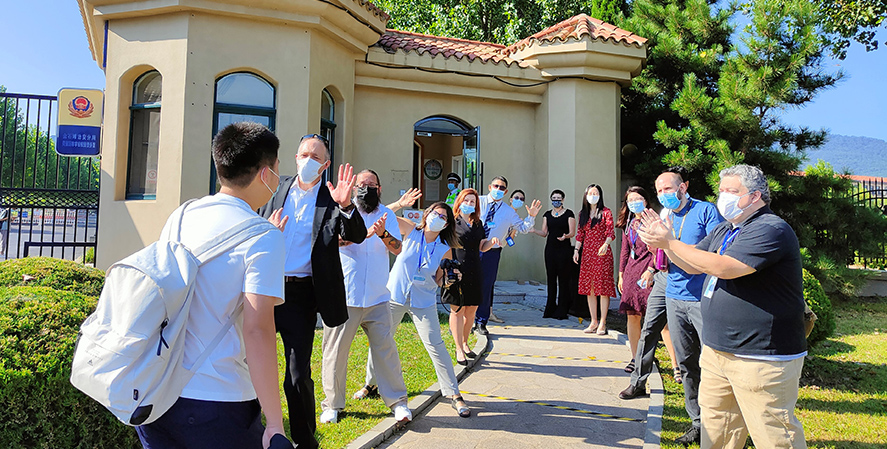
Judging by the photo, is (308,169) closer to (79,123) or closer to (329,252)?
(329,252)

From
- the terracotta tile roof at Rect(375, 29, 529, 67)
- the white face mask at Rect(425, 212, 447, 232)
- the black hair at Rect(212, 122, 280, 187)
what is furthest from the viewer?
the terracotta tile roof at Rect(375, 29, 529, 67)

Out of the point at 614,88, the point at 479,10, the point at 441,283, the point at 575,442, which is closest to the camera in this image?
the point at 575,442

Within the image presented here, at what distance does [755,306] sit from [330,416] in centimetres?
303

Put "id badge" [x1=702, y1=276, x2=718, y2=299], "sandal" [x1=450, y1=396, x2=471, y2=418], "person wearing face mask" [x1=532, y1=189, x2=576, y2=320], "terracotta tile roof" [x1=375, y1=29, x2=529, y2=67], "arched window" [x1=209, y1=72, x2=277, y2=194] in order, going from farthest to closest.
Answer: "terracotta tile roof" [x1=375, y1=29, x2=529, y2=67] → "arched window" [x1=209, y1=72, x2=277, y2=194] → "person wearing face mask" [x1=532, y1=189, x2=576, y2=320] → "sandal" [x1=450, y1=396, x2=471, y2=418] → "id badge" [x1=702, y1=276, x2=718, y2=299]

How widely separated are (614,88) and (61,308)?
415 inches

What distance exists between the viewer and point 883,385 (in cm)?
632

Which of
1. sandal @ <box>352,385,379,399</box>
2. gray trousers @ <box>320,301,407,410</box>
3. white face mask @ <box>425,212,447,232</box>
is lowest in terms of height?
sandal @ <box>352,385,379,399</box>

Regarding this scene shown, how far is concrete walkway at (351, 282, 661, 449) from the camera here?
4.20 metres

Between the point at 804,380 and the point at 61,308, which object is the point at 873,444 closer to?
the point at 804,380

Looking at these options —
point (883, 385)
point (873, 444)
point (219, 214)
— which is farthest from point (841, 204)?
point (219, 214)

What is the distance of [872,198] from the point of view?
12086 mm

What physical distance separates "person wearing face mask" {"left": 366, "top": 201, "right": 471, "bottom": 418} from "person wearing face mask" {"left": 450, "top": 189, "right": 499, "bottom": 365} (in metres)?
0.66

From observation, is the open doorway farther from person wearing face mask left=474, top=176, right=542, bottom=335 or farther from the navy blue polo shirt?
the navy blue polo shirt

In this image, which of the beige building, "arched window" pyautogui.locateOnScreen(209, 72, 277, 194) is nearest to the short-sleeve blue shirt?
the beige building
